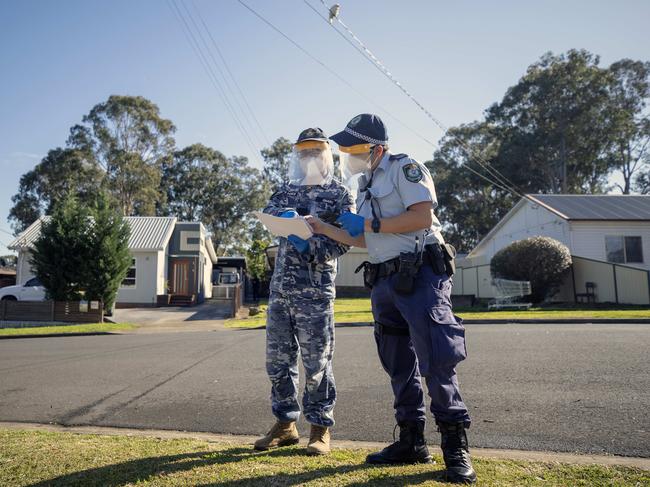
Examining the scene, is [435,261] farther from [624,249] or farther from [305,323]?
[624,249]

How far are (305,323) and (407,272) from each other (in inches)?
31.4

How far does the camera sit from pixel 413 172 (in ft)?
8.81

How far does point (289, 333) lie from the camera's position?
10.1 feet

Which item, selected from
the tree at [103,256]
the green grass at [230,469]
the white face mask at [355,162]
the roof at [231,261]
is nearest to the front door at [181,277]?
the tree at [103,256]

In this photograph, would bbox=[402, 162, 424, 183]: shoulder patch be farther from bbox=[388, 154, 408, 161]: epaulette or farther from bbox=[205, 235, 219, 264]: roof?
bbox=[205, 235, 219, 264]: roof

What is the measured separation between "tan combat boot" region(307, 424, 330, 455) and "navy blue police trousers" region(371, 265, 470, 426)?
1.53 ft

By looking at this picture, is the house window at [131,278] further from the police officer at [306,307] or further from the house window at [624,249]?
the police officer at [306,307]

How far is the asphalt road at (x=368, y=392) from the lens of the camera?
3.24 meters

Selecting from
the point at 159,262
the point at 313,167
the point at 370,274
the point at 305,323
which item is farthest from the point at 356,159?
the point at 159,262

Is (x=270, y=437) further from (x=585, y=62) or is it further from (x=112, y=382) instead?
(x=585, y=62)

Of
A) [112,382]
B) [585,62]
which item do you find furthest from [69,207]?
[585,62]

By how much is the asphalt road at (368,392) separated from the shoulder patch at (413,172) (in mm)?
1719

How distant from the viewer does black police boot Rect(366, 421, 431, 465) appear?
2607mm

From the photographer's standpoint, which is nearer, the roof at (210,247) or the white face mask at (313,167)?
the white face mask at (313,167)
